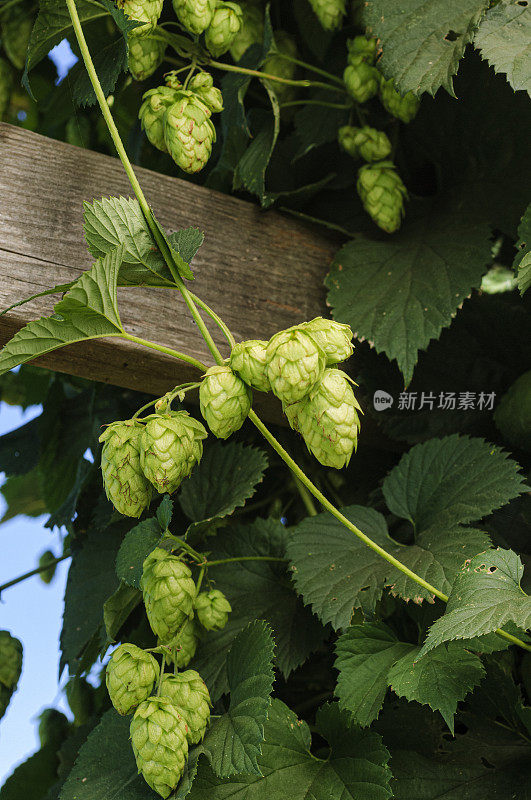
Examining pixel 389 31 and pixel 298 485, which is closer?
pixel 389 31

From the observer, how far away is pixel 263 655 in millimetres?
725

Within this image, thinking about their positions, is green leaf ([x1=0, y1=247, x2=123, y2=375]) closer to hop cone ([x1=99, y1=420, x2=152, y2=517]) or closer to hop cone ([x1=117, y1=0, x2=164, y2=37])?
hop cone ([x1=99, y1=420, x2=152, y2=517])

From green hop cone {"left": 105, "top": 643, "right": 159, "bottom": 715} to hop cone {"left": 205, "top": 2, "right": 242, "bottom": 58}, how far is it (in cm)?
73

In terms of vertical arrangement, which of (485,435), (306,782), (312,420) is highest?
(312,420)

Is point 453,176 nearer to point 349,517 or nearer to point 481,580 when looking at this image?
point 349,517

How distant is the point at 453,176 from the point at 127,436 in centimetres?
68

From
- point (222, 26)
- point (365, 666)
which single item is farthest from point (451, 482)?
point (222, 26)

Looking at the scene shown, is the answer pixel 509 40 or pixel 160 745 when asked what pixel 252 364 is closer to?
pixel 160 745

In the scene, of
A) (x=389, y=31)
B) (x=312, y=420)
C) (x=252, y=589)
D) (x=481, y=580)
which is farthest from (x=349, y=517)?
(x=389, y=31)

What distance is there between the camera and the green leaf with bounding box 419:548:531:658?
0.60 meters

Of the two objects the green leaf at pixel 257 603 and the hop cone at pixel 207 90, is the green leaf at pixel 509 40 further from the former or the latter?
the green leaf at pixel 257 603

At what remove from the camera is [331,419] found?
57cm

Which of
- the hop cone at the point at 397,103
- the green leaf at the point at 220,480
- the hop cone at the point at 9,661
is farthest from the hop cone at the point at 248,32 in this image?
the hop cone at the point at 9,661

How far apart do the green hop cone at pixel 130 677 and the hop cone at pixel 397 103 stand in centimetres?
75
